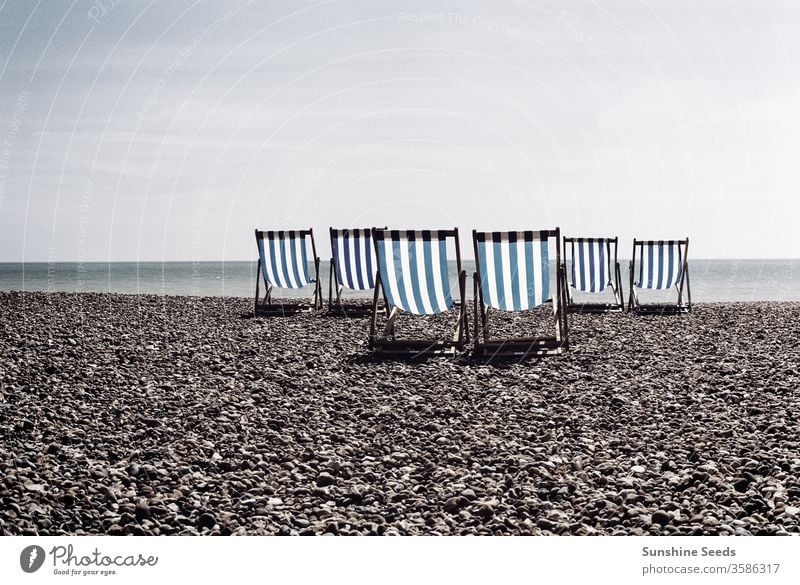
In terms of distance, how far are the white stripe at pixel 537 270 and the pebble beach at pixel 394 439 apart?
639 mm

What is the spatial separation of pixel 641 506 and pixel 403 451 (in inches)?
52.9

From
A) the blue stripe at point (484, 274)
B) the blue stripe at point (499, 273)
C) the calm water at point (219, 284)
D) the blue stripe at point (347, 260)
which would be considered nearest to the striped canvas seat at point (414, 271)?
the blue stripe at point (484, 274)

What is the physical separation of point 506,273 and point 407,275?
90 cm

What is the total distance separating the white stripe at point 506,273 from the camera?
7.52m

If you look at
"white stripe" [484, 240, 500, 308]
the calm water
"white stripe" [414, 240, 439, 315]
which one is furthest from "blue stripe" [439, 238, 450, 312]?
the calm water

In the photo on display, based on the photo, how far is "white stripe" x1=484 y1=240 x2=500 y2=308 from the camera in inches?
296

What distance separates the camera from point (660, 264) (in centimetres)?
1239

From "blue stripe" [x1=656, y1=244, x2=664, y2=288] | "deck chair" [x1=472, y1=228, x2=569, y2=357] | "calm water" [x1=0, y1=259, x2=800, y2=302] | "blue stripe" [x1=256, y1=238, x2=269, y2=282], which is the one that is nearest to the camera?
"deck chair" [x1=472, y1=228, x2=569, y2=357]

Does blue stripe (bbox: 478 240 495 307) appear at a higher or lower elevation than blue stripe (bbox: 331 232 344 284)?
lower

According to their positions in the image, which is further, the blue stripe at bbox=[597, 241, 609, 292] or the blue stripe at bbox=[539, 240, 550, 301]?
the blue stripe at bbox=[597, 241, 609, 292]

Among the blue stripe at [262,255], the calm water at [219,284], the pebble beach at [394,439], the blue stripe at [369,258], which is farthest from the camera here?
the calm water at [219,284]

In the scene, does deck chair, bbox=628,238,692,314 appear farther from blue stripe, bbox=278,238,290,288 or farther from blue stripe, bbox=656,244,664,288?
blue stripe, bbox=278,238,290,288

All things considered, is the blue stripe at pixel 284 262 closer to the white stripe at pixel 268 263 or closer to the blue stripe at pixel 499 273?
the white stripe at pixel 268 263
